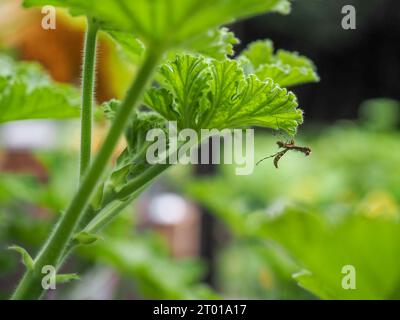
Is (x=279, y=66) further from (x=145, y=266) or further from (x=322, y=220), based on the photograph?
(x=145, y=266)

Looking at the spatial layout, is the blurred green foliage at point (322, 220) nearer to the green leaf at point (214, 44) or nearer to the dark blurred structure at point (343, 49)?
the green leaf at point (214, 44)

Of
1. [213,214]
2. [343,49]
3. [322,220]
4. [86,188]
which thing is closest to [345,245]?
[322,220]

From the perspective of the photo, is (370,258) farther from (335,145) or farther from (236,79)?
(335,145)

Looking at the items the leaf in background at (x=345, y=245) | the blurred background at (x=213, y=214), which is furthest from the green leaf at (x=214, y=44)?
the leaf in background at (x=345, y=245)

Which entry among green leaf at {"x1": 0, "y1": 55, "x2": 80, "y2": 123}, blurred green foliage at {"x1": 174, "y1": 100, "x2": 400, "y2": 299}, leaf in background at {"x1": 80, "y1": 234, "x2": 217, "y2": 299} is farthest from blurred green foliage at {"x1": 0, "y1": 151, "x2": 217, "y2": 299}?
green leaf at {"x1": 0, "y1": 55, "x2": 80, "y2": 123}

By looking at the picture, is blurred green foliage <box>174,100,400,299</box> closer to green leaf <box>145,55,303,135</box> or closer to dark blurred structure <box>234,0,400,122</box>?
green leaf <box>145,55,303,135</box>

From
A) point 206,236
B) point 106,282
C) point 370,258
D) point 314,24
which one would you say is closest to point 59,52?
point 106,282
